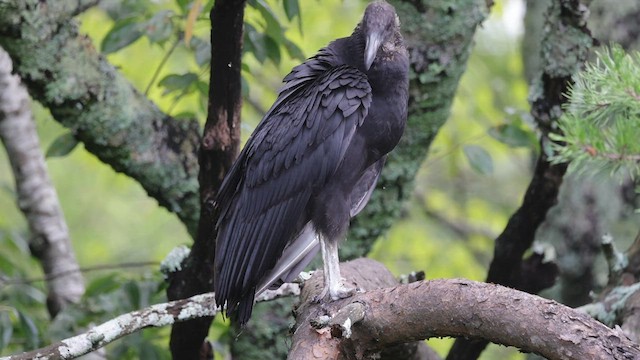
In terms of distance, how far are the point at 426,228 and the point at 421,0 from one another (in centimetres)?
407

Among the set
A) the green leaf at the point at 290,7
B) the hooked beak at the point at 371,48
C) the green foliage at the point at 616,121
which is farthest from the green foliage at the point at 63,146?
the green foliage at the point at 616,121

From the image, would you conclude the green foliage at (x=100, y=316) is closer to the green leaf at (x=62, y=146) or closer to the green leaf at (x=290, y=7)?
the green leaf at (x=62, y=146)

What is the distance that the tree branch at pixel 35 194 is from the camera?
481 cm

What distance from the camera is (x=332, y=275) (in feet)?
11.0

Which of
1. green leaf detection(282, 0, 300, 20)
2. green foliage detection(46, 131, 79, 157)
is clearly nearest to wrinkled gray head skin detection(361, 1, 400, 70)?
green leaf detection(282, 0, 300, 20)

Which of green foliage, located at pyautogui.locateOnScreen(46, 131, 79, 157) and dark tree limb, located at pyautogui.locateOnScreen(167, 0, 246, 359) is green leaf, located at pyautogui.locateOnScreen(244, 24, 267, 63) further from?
green foliage, located at pyautogui.locateOnScreen(46, 131, 79, 157)

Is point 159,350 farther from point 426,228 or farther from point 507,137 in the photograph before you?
point 426,228

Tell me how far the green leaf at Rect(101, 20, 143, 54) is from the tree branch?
2.70 ft

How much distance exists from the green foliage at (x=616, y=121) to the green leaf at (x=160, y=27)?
5.91 ft

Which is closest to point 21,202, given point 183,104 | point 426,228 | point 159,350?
point 159,350

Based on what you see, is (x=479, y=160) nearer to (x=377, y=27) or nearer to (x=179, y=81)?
(x=377, y=27)

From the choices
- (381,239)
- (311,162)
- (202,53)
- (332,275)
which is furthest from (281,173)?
(381,239)

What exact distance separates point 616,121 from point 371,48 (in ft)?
3.09

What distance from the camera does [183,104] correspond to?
6.43 meters
